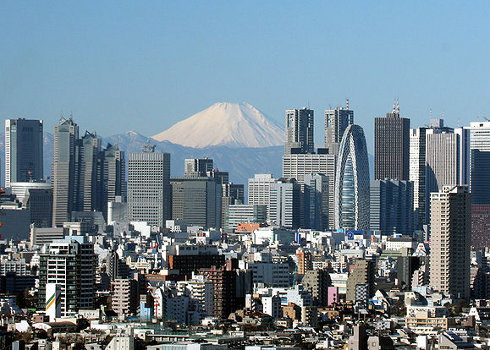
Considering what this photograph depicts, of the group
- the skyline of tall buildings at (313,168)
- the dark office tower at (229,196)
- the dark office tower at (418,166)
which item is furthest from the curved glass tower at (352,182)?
the dark office tower at (229,196)

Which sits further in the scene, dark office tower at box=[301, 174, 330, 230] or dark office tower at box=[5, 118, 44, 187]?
dark office tower at box=[5, 118, 44, 187]

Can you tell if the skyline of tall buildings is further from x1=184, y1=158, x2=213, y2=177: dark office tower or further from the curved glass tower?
the curved glass tower

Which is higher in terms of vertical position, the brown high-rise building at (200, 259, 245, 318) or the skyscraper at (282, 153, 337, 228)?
the skyscraper at (282, 153, 337, 228)

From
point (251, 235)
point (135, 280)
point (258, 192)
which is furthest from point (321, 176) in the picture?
point (135, 280)

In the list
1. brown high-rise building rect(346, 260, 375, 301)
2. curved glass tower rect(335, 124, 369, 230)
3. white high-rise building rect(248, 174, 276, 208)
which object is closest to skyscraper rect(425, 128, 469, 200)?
curved glass tower rect(335, 124, 369, 230)

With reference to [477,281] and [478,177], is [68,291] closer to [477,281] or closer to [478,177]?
[477,281]

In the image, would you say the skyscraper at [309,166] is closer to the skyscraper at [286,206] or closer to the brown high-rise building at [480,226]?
the skyscraper at [286,206]

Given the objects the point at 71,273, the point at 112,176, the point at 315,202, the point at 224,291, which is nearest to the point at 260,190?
the point at 315,202
